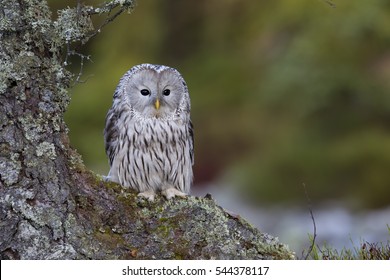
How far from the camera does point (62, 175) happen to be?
4012mm

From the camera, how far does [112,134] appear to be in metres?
5.25

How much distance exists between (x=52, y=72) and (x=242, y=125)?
6497 mm

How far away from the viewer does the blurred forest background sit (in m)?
9.21

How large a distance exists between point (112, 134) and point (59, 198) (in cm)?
134

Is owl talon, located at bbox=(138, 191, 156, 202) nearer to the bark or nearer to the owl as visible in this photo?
the bark

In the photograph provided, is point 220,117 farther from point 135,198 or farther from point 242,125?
point 135,198

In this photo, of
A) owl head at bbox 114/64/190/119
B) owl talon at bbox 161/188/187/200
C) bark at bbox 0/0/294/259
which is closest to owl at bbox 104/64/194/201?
owl head at bbox 114/64/190/119

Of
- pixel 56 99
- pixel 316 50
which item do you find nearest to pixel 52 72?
pixel 56 99

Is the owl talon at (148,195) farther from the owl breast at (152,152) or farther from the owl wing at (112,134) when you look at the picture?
the owl wing at (112,134)

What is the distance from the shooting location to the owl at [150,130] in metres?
5.05

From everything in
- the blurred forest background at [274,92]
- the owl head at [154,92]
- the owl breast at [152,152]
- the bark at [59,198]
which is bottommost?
the bark at [59,198]

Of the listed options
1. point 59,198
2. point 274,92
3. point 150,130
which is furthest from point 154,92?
point 274,92

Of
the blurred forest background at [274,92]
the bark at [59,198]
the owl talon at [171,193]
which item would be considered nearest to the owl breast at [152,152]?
the owl talon at [171,193]

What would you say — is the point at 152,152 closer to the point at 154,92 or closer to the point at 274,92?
the point at 154,92
